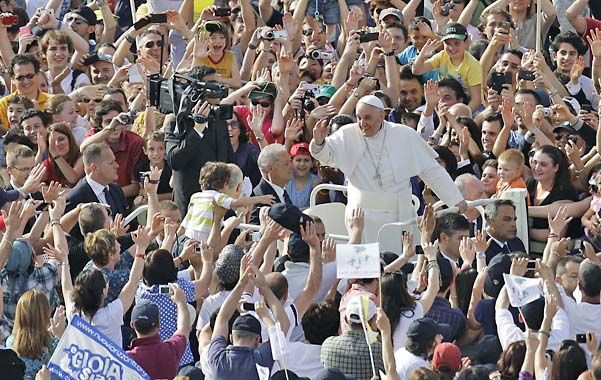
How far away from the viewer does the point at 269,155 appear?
15273 mm

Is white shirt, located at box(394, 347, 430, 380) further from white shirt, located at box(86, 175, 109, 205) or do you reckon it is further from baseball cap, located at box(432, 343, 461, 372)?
white shirt, located at box(86, 175, 109, 205)

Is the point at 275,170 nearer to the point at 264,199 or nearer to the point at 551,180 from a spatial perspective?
the point at 264,199

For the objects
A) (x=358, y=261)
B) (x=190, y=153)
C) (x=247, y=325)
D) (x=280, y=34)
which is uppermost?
(x=280, y=34)

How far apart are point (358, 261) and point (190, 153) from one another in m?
3.61

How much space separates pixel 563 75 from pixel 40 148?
177 inches

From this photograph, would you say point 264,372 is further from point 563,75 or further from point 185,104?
point 563,75

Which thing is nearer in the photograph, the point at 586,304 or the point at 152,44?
the point at 586,304

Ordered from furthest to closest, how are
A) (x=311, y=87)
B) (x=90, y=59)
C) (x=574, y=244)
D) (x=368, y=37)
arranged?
1. (x=90, y=59)
2. (x=368, y=37)
3. (x=311, y=87)
4. (x=574, y=244)

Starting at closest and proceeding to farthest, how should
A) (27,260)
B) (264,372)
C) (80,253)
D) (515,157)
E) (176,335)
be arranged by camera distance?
1. (264,372)
2. (176,335)
3. (27,260)
4. (80,253)
5. (515,157)

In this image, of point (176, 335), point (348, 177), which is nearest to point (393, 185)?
point (348, 177)

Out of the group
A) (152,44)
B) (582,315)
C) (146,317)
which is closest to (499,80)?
(152,44)

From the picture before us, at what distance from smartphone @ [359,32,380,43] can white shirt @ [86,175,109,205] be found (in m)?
3.15

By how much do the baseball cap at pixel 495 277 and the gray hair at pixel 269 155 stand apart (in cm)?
276

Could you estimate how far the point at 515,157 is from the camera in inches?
594
